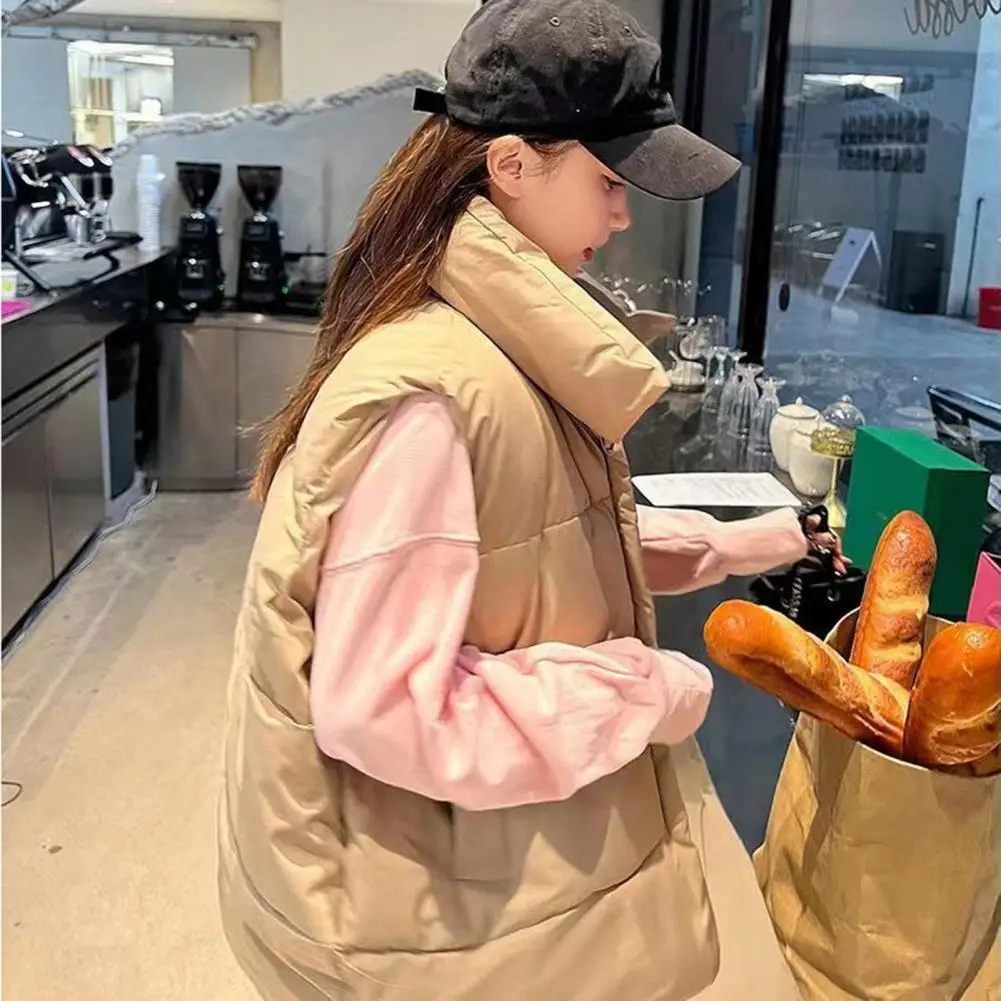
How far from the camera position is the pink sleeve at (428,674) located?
900 mm

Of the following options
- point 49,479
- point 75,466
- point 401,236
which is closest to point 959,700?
point 401,236

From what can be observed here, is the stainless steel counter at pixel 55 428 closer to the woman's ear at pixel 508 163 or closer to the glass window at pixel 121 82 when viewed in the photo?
the glass window at pixel 121 82

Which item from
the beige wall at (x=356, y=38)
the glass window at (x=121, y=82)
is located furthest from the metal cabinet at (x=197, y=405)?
the glass window at (x=121, y=82)

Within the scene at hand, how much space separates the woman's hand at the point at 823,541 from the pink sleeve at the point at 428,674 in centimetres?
65

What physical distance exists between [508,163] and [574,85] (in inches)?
3.3

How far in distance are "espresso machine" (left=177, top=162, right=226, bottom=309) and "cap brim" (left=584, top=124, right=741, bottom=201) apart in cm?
451

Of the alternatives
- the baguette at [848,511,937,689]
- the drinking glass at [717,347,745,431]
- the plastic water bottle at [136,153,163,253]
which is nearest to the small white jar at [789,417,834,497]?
the drinking glass at [717,347,745,431]

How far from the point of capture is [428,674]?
904 mm

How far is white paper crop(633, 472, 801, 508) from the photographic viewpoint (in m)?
2.02

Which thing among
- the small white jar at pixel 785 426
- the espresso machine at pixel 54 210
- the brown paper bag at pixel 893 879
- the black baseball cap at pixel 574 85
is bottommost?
the brown paper bag at pixel 893 879

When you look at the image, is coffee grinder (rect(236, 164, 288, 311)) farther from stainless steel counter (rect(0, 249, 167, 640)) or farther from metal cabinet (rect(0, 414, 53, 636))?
metal cabinet (rect(0, 414, 53, 636))

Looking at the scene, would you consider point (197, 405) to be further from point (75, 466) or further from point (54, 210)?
point (75, 466)

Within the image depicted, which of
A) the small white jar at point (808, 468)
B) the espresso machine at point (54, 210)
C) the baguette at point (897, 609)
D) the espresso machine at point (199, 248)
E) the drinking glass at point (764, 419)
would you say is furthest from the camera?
the espresso machine at point (199, 248)

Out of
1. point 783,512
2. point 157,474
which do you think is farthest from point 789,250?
point 157,474
